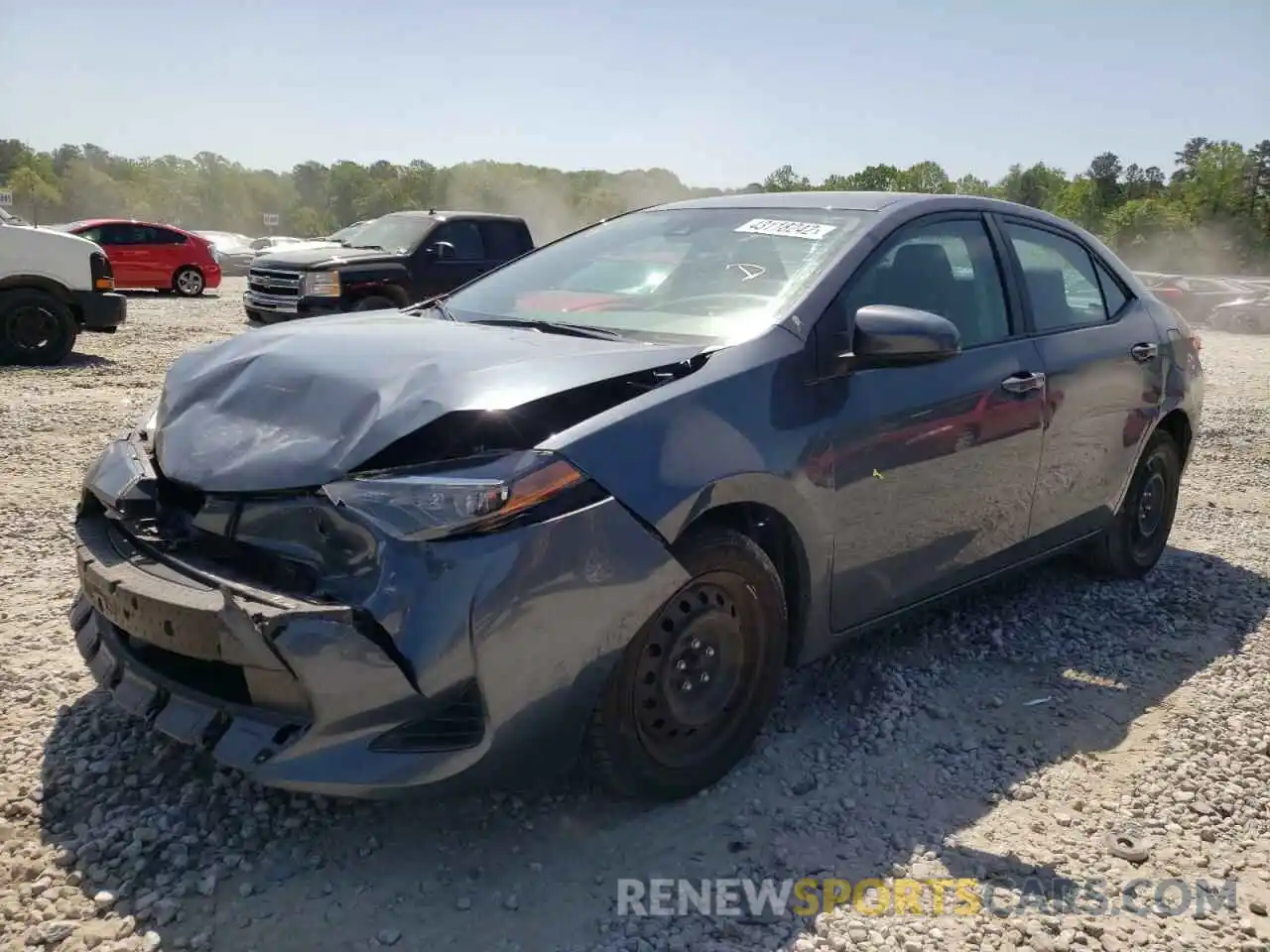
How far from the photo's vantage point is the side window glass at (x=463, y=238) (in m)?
12.7

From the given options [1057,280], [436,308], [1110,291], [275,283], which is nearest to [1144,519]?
[1110,291]

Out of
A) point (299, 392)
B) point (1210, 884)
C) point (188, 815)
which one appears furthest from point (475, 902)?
point (1210, 884)

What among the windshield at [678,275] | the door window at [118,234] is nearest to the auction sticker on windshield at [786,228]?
the windshield at [678,275]

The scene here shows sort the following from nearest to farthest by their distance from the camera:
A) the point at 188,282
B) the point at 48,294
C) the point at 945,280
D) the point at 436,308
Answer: the point at 945,280, the point at 436,308, the point at 48,294, the point at 188,282

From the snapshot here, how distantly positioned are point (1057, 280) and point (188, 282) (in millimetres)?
19399

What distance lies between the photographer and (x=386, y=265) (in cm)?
1210

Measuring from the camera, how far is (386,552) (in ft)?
7.85

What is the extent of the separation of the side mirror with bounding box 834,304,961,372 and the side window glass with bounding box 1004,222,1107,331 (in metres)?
1.10

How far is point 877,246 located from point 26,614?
3.33 metres

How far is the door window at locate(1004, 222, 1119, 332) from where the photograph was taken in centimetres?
424

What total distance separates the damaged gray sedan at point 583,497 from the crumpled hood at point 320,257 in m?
8.39

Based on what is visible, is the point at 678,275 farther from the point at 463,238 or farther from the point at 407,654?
the point at 463,238

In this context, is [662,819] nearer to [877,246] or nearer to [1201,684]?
[877,246]

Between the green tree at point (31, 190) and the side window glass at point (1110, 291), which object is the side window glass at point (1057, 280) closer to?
the side window glass at point (1110, 291)
